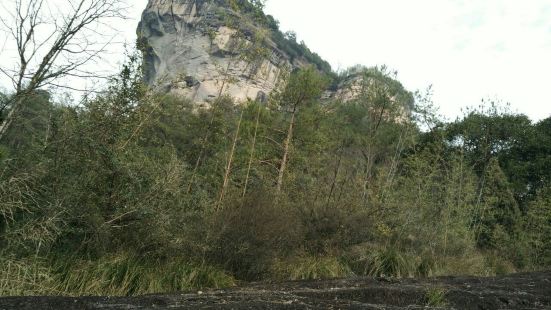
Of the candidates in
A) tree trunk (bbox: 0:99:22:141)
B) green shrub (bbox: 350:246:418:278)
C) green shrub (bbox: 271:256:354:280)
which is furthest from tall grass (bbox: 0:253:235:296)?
green shrub (bbox: 350:246:418:278)

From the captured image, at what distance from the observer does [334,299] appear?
6000 millimetres

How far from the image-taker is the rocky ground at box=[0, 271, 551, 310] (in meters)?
4.75

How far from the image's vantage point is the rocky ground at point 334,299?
4750mm

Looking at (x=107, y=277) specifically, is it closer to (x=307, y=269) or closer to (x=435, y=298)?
(x=307, y=269)

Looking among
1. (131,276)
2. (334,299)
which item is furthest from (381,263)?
(131,276)

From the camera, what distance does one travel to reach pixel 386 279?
827 centimetres

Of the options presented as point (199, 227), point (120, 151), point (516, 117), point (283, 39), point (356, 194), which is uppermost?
point (283, 39)

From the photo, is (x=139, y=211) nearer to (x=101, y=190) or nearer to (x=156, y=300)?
(x=101, y=190)

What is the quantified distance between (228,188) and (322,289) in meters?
3.66

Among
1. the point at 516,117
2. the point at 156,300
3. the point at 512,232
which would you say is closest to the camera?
the point at 156,300

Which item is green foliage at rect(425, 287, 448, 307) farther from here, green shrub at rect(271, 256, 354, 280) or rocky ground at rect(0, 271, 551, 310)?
green shrub at rect(271, 256, 354, 280)

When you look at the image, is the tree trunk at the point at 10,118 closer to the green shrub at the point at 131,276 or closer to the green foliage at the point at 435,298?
the green shrub at the point at 131,276

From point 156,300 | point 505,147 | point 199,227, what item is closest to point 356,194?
point 199,227

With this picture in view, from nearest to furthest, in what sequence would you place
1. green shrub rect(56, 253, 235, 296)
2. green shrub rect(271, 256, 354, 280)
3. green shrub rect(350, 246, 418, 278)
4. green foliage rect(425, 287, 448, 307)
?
1. green foliage rect(425, 287, 448, 307)
2. green shrub rect(56, 253, 235, 296)
3. green shrub rect(271, 256, 354, 280)
4. green shrub rect(350, 246, 418, 278)
